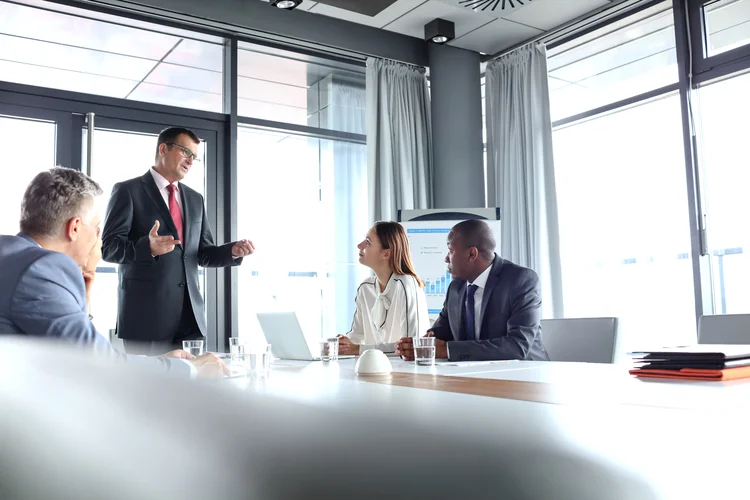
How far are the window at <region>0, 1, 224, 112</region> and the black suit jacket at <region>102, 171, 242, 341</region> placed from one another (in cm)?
159

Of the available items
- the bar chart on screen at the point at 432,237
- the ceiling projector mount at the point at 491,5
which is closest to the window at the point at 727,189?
the ceiling projector mount at the point at 491,5

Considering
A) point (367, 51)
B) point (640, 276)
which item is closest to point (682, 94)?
point (640, 276)

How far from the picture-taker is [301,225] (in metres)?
5.41

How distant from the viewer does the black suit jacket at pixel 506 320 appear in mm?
2531

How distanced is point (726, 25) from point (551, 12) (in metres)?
1.20

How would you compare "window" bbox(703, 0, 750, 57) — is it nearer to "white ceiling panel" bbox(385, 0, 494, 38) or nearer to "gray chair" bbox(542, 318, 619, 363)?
Result: "white ceiling panel" bbox(385, 0, 494, 38)

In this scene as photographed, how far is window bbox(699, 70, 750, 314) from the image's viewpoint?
4359 millimetres

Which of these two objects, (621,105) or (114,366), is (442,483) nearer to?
(114,366)

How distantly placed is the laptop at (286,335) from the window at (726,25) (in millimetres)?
3433

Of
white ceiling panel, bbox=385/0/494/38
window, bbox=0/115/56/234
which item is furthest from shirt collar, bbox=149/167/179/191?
white ceiling panel, bbox=385/0/494/38

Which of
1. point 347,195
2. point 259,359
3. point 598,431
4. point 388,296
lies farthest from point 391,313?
point 598,431

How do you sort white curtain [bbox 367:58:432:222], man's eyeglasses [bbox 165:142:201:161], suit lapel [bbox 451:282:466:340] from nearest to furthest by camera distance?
suit lapel [bbox 451:282:466:340] → man's eyeglasses [bbox 165:142:201:161] → white curtain [bbox 367:58:432:222]

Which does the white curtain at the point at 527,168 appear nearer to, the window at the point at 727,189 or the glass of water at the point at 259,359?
the window at the point at 727,189

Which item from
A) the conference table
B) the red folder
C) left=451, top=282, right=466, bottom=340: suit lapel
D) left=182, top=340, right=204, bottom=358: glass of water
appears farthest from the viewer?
left=451, top=282, right=466, bottom=340: suit lapel
